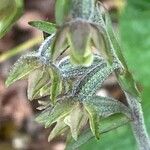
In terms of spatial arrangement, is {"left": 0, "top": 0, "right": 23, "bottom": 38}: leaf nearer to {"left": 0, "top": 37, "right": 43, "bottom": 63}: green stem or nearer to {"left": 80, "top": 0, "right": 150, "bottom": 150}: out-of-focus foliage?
{"left": 80, "top": 0, "right": 150, "bottom": 150}: out-of-focus foliage

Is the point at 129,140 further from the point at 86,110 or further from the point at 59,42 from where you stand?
the point at 59,42

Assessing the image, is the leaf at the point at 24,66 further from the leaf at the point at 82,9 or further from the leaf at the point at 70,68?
the leaf at the point at 82,9

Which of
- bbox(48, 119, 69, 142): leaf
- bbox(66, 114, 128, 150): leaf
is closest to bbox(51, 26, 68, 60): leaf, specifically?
bbox(48, 119, 69, 142): leaf

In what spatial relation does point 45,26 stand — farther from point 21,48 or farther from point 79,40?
point 21,48

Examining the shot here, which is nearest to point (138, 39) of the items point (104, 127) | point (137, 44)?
point (137, 44)

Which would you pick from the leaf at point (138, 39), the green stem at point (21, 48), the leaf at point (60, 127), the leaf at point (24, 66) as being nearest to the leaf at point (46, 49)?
the leaf at point (24, 66)

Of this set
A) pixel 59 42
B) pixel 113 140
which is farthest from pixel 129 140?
pixel 59 42

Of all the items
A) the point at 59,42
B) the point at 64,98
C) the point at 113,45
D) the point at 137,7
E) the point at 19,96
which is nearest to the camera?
the point at 59,42
